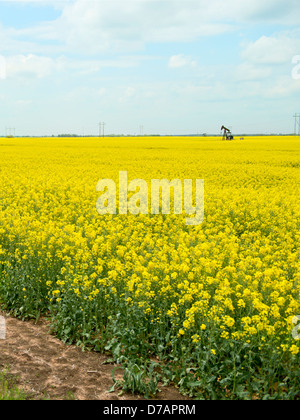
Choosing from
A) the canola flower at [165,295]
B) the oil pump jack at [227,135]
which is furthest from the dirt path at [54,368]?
the oil pump jack at [227,135]

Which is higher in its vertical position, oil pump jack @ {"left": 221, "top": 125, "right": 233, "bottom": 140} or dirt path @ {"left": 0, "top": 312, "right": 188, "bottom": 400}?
oil pump jack @ {"left": 221, "top": 125, "right": 233, "bottom": 140}

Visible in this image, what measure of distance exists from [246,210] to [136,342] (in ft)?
23.4

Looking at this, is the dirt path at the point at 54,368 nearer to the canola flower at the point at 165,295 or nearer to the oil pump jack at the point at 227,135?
the canola flower at the point at 165,295

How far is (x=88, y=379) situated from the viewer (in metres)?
5.16

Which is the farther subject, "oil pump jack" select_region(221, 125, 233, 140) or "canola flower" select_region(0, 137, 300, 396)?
"oil pump jack" select_region(221, 125, 233, 140)

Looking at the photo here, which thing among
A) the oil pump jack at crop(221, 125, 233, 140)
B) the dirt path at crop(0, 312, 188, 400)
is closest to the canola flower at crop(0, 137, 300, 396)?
the dirt path at crop(0, 312, 188, 400)

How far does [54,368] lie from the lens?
17.8ft

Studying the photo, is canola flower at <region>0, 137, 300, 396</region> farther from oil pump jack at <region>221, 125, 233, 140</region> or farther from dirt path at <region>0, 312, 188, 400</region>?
oil pump jack at <region>221, 125, 233, 140</region>

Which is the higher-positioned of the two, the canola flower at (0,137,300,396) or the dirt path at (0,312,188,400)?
the canola flower at (0,137,300,396)

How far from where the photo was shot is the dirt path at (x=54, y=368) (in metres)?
4.86

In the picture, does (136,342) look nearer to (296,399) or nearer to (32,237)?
(296,399)

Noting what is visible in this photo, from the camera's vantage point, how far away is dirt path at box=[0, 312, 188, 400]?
15.9ft

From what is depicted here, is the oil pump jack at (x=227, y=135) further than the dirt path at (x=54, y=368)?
Yes
